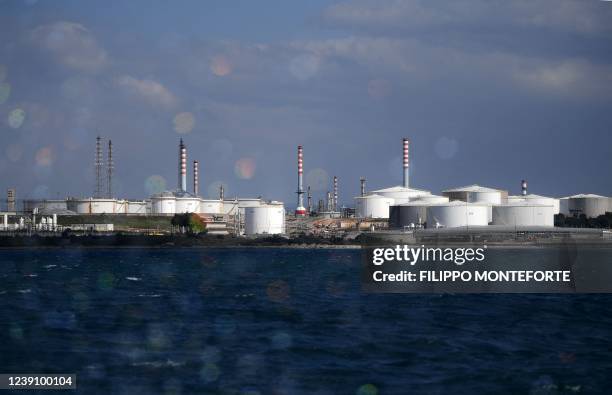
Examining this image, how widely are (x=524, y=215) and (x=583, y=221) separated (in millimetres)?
21284

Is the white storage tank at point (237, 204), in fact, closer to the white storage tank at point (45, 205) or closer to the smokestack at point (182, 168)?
the smokestack at point (182, 168)

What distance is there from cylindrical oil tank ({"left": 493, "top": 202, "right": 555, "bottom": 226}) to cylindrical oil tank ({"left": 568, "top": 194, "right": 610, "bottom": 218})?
24884mm

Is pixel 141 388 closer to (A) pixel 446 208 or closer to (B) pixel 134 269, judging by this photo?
(B) pixel 134 269

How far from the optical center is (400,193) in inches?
5221

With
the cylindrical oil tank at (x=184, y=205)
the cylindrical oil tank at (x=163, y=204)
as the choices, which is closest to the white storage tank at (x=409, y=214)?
the cylindrical oil tank at (x=184, y=205)

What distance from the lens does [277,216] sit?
121062 millimetres

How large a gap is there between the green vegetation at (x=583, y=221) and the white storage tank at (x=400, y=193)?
1890 cm

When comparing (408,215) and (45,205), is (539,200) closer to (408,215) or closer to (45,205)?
(408,215)

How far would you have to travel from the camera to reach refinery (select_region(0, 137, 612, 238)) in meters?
109

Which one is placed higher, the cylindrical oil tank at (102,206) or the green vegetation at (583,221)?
the cylindrical oil tank at (102,206)

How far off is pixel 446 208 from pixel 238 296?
67.5 m

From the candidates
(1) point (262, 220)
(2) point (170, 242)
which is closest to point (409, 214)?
(1) point (262, 220)

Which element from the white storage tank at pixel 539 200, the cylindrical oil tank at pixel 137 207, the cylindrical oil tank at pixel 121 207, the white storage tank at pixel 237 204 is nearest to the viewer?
the white storage tank at pixel 539 200

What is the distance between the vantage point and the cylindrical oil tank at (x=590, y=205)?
128500mm
